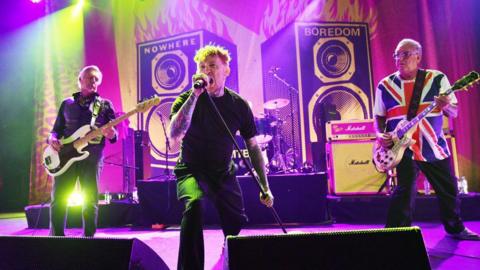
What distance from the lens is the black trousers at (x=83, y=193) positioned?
3662mm

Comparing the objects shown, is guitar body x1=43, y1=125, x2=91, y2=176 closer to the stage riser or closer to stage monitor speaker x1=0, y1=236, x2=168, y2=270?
stage monitor speaker x1=0, y1=236, x2=168, y2=270

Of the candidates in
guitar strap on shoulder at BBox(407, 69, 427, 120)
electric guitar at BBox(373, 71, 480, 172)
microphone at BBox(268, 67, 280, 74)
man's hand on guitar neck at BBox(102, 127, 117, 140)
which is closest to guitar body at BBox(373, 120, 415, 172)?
electric guitar at BBox(373, 71, 480, 172)

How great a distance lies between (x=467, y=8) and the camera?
237 inches

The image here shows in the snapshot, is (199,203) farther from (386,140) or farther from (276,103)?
(276,103)

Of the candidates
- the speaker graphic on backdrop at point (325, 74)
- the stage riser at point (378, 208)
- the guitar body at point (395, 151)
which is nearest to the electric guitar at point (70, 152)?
the guitar body at point (395, 151)

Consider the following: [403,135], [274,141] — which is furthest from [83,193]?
[274,141]

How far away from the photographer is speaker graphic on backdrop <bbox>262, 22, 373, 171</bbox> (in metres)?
6.19

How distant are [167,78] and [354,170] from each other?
3.92 meters

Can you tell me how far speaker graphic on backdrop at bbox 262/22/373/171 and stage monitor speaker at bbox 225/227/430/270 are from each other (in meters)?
4.80

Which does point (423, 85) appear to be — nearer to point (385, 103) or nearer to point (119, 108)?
point (385, 103)

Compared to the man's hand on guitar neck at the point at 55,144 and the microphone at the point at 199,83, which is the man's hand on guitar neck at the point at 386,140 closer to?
the microphone at the point at 199,83

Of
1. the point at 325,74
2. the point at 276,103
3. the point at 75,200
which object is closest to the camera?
the point at 75,200

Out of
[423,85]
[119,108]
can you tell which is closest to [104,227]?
[119,108]

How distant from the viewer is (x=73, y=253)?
4.42ft
